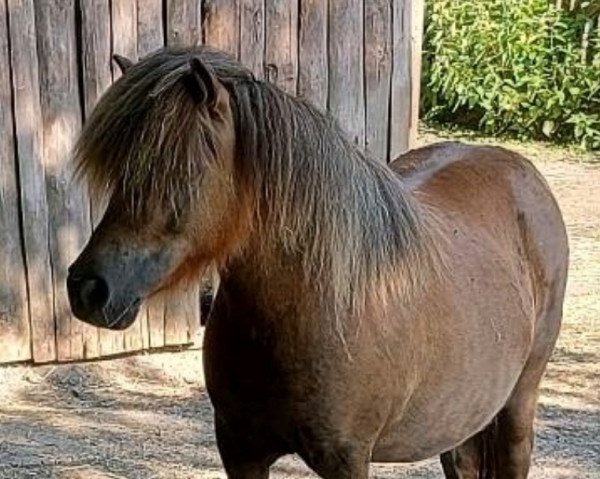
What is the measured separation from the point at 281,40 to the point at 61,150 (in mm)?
1018

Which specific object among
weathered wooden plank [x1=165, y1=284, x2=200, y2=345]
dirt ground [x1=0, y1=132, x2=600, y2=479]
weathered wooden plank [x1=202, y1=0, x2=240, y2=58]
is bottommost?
dirt ground [x1=0, y1=132, x2=600, y2=479]

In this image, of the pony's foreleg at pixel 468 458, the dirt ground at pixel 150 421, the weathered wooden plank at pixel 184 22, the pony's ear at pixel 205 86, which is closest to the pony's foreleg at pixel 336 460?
the pony's ear at pixel 205 86

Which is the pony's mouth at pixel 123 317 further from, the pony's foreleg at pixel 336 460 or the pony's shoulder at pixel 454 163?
the pony's shoulder at pixel 454 163

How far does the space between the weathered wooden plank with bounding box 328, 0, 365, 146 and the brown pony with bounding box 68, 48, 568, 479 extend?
7.21 feet

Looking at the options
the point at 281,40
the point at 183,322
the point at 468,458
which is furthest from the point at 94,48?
the point at 468,458

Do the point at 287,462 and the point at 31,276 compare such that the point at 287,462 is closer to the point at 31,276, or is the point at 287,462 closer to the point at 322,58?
the point at 31,276

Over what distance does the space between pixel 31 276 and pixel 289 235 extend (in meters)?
2.73

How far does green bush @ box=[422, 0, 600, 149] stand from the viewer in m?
9.96

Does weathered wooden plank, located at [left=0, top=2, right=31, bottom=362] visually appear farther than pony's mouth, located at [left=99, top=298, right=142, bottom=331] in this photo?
Yes

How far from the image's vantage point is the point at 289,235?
237 cm

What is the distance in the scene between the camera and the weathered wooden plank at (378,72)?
5.20 m

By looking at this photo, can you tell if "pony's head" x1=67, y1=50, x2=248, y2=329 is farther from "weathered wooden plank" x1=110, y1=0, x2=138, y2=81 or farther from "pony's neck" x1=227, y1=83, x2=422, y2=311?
"weathered wooden plank" x1=110, y1=0, x2=138, y2=81

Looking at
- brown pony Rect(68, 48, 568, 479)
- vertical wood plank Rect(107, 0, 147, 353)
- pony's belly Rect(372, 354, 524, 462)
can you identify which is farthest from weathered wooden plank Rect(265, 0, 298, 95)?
pony's belly Rect(372, 354, 524, 462)

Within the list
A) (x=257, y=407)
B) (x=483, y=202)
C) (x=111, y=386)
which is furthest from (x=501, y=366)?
(x=111, y=386)
